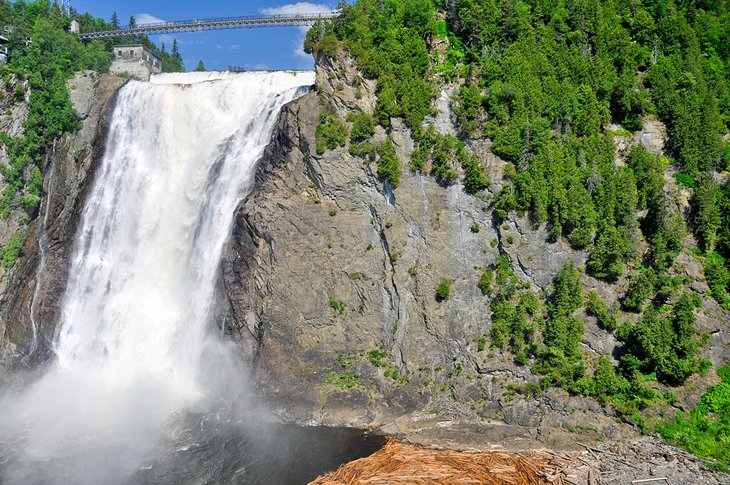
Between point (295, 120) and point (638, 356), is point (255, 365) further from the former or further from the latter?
point (638, 356)

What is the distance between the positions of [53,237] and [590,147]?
31.4 meters

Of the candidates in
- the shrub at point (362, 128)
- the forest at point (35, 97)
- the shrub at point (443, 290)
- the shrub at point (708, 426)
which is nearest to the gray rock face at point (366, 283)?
the shrub at point (443, 290)

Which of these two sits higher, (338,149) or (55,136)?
(55,136)

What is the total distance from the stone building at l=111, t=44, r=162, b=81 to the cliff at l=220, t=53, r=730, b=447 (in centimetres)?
2531

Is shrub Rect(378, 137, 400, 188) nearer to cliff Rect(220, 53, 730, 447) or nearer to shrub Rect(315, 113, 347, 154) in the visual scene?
cliff Rect(220, 53, 730, 447)

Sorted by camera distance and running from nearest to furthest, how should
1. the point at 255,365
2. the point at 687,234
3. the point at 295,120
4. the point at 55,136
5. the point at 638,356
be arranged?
the point at 638,356, the point at 687,234, the point at 255,365, the point at 295,120, the point at 55,136

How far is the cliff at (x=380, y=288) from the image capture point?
906 inches

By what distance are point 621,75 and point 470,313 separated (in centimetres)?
1555

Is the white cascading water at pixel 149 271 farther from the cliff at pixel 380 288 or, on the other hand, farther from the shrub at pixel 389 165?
the shrub at pixel 389 165

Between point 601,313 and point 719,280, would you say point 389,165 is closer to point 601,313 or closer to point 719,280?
point 601,313

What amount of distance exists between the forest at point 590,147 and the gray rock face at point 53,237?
17.0m

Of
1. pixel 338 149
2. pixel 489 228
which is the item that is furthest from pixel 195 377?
pixel 489 228

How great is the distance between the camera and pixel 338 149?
27062mm

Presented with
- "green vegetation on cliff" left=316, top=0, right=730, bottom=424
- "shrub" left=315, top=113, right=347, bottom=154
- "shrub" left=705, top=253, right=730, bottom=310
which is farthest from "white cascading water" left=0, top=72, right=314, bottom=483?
"shrub" left=705, top=253, right=730, bottom=310
